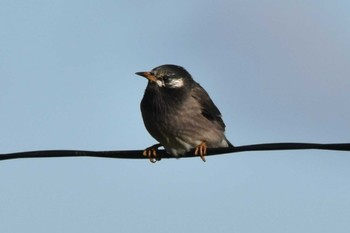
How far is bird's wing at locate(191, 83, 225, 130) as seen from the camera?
44.2 ft

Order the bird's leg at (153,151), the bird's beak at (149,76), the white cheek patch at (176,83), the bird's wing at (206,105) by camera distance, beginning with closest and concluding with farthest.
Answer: the bird's leg at (153,151), the bird's beak at (149,76), the white cheek patch at (176,83), the bird's wing at (206,105)

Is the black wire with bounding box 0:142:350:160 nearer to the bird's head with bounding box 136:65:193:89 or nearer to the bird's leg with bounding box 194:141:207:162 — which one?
the bird's leg with bounding box 194:141:207:162

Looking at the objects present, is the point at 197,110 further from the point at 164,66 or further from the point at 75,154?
the point at 75,154

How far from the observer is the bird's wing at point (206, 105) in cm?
1347

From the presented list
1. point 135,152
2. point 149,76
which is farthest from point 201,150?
point 135,152

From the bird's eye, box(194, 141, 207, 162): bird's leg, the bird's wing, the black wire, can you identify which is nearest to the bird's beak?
the bird's eye

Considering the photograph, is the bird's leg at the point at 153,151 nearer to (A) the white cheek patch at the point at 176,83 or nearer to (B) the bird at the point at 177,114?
(B) the bird at the point at 177,114

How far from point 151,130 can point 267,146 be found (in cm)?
427

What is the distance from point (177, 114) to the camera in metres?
13.0

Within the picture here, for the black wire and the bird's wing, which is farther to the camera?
the bird's wing

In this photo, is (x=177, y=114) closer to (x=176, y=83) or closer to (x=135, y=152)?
(x=176, y=83)

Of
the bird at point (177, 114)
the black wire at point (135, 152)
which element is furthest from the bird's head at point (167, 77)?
the black wire at point (135, 152)

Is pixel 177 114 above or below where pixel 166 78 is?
below

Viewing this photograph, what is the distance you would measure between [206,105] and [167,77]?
77 cm
